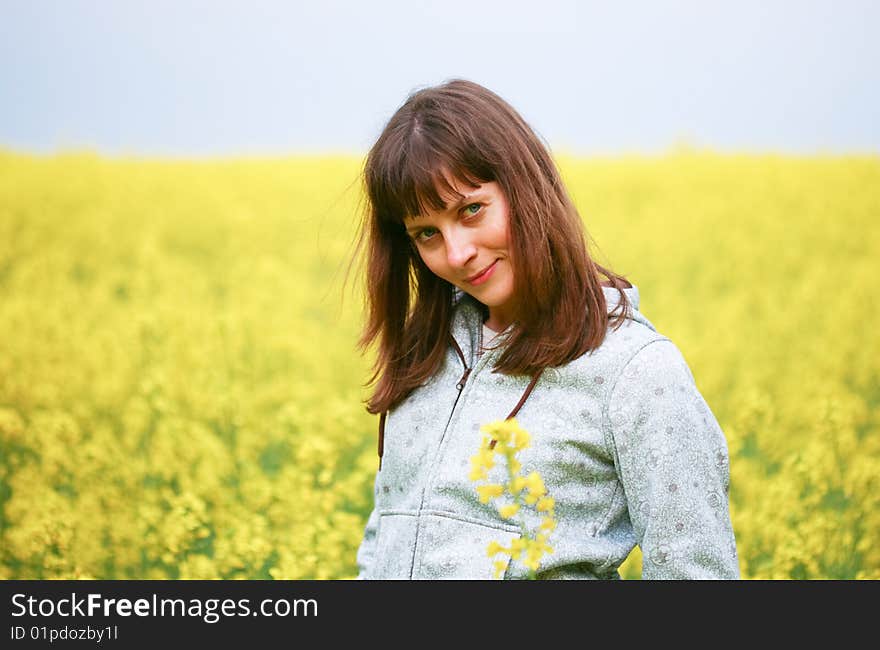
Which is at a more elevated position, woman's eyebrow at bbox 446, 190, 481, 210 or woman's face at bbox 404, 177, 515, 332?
woman's eyebrow at bbox 446, 190, 481, 210

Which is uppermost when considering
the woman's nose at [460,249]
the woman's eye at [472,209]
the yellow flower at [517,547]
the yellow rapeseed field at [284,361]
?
the woman's eye at [472,209]

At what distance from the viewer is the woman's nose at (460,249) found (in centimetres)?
176

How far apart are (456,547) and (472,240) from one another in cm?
58

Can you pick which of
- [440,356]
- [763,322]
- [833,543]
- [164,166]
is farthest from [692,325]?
[164,166]

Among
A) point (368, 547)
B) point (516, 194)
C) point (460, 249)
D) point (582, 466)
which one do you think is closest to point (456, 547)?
point (582, 466)

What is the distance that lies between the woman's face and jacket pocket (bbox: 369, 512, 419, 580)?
1.55 ft

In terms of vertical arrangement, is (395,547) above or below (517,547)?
below

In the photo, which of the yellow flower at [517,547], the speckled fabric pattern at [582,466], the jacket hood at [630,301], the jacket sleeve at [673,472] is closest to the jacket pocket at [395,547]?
the speckled fabric pattern at [582,466]

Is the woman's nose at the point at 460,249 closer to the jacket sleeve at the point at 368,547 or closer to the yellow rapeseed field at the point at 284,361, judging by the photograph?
the yellow rapeseed field at the point at 284,361

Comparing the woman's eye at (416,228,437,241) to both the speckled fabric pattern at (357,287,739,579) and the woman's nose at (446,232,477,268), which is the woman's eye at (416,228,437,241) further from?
the speckled fabric pattern at (357,287,739,579)

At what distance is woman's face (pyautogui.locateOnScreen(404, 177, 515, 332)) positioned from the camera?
1769 mm

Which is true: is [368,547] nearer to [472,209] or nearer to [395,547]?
[395,547]

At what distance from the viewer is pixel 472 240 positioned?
1.78m

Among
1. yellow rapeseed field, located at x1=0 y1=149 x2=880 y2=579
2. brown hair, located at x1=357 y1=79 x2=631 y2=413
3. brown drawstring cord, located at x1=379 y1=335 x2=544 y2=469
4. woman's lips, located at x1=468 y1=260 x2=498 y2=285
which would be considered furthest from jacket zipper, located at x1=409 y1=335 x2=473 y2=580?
yellow rapeseed field, located at x1=0 y1=149 x2=880 y2=579
